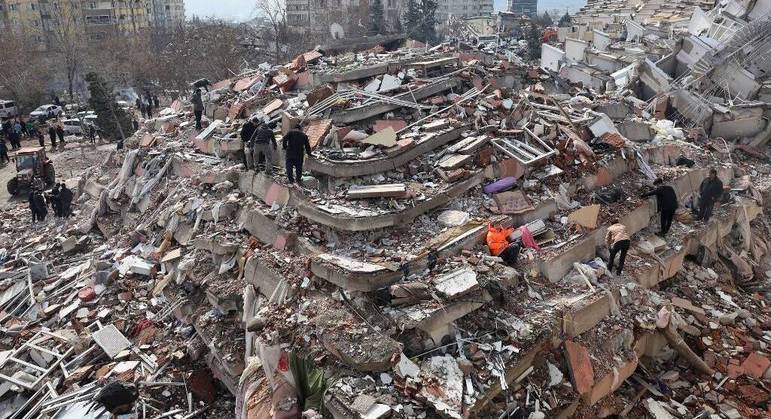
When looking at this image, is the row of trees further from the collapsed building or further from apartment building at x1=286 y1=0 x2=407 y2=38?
the collapsed building

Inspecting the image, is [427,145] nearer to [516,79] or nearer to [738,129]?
A: [516,79]

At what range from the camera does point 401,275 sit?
6.28m

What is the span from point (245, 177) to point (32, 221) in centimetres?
731

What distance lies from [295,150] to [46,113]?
905 inches

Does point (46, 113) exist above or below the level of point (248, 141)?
below

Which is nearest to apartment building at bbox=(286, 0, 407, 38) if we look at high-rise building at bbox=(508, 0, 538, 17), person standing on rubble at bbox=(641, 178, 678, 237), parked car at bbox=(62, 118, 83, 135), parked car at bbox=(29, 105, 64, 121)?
parked car at bbox=(29, 105, 64, 121)

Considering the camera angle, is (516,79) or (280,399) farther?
(516,79)

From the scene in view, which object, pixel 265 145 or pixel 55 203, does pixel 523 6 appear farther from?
pixel 265 145

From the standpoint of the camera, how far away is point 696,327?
742 cm

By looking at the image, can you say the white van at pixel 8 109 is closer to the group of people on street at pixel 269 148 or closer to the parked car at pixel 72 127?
the parked car at pixel 72 127

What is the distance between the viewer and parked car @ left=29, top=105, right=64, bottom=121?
24891 millimetres

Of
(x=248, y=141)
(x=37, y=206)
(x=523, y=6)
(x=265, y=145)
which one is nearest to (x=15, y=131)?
(x=37, y=206)

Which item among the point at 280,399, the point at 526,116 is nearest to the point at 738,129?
the point at 526,116

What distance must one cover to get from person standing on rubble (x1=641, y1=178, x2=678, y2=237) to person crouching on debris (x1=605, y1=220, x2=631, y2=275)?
1.40 metres
